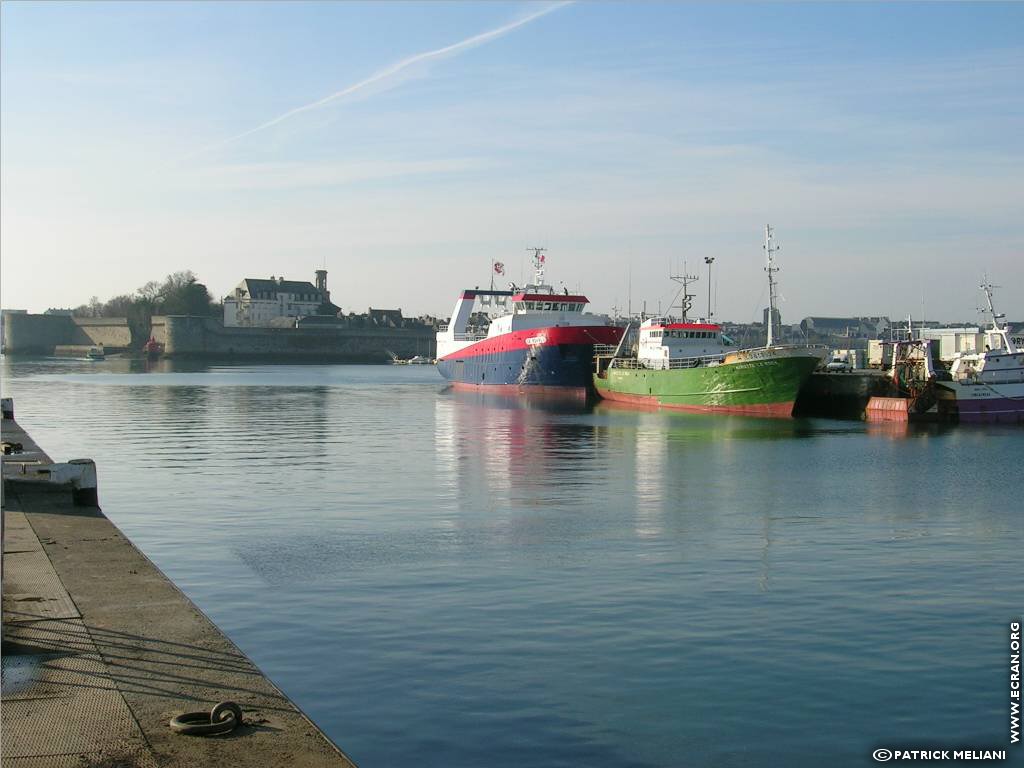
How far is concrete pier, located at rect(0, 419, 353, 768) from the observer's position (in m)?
6.95

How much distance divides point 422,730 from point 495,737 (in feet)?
2.10

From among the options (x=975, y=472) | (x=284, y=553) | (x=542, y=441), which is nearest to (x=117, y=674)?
(x=284, y=553)

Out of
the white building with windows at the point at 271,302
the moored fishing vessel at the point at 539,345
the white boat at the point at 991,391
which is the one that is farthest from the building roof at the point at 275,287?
the white boat at the point at 991,391

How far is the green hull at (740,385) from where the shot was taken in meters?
48.3

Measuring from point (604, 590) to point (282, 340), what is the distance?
146m

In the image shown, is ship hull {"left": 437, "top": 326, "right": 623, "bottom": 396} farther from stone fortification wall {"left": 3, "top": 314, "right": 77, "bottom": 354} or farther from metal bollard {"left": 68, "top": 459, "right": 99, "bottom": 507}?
stone fortification wall {"left": 3, "top": 314, "right": 77, "bottom": 354}

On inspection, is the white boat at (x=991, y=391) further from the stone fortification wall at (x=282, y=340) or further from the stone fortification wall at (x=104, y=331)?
the stone fortification wall at (x=104, y=331)

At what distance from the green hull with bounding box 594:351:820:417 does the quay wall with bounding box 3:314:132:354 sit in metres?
131

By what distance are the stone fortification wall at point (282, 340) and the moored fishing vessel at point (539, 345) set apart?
82.8m

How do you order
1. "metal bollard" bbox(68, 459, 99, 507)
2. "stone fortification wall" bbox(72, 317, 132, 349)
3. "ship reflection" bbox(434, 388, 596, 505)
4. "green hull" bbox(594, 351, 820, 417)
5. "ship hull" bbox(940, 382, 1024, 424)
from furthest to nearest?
"stone fortification wall" bbox(72, 317, 132, 349)
"green hull" bbox(594, 351, 820, 417)
"ship hull" bbox(940, 382, 1024, 424)
"ship reflection" bbox(434, 388, 596, 505)
"metal bollard" bbox(68, 459, 99, 507)

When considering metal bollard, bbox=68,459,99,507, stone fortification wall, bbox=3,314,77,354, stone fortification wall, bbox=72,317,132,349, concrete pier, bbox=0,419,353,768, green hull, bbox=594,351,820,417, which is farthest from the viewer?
stone fortification wall, bbox=3,314,77,354

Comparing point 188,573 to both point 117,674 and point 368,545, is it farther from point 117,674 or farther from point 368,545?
point 117,674

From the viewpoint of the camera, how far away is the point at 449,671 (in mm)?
10922

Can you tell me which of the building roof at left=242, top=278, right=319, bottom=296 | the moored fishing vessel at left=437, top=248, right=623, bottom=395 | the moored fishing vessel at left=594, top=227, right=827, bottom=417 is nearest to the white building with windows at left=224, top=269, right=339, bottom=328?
the building roof at left=242, top=278, right=319, bottom=296
